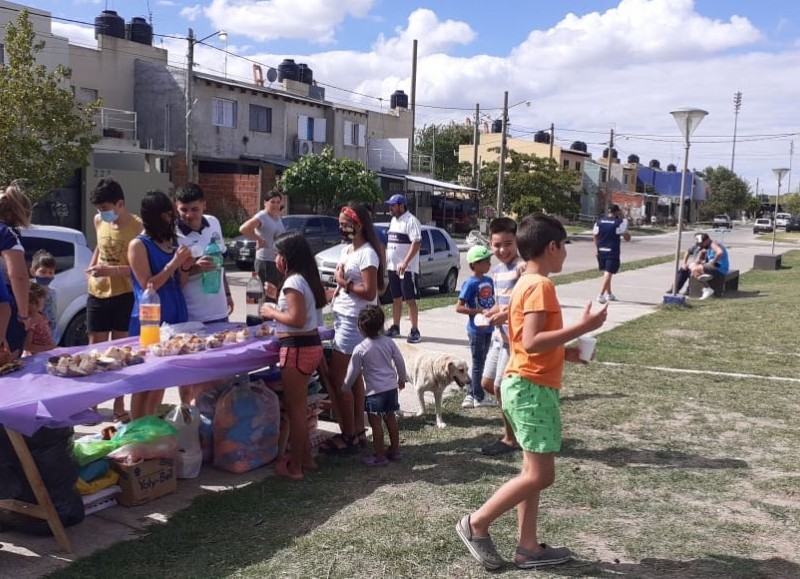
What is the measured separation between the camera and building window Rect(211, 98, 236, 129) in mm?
34781

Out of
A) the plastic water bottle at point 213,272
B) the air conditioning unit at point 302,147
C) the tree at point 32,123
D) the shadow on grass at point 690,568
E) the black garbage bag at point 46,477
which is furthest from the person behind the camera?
the air conditioning unit at point 302,147

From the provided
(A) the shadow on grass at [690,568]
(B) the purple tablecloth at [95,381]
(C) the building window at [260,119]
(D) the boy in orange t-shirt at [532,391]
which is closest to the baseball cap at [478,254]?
(B) the purple tablecloth at [95,381]

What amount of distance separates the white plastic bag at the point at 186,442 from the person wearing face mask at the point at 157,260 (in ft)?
0.68

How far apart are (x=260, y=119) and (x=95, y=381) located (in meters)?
34.8

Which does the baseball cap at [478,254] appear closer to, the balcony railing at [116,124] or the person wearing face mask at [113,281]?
the person wearing face mask at [113,281]

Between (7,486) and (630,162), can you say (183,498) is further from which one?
(630,162)

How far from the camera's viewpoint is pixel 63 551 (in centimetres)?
404

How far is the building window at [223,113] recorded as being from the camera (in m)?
34.8

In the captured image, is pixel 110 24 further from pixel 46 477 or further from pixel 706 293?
pixel 46 477

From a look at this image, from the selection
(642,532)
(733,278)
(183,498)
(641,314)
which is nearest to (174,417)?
(183,498)

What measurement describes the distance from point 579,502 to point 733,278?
1500 centimetres

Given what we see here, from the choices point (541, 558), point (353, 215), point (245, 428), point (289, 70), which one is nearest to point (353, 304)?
point (353, 215)

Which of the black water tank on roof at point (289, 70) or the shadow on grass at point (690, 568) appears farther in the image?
the black water tank on roof at point (289, 70)

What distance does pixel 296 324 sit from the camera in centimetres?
494
